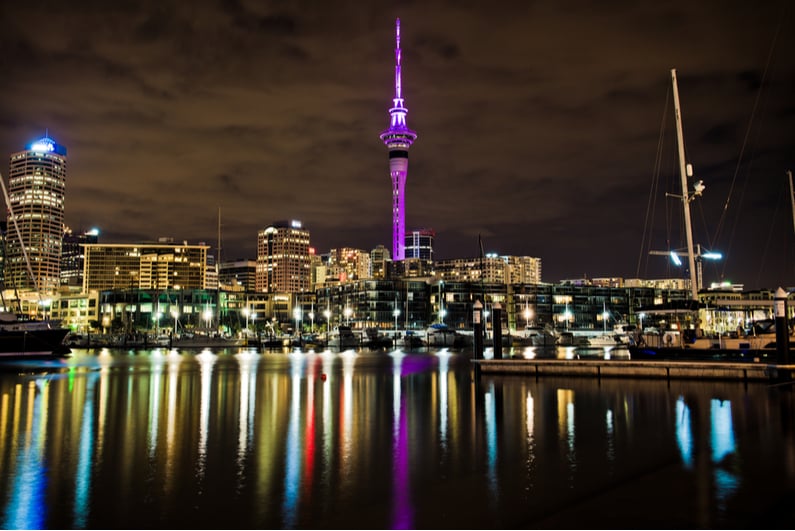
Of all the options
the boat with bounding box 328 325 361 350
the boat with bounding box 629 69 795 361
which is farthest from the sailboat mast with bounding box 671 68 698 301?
the boat with bounding box 328 325 361 350

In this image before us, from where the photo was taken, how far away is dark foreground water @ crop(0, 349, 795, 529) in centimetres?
1433

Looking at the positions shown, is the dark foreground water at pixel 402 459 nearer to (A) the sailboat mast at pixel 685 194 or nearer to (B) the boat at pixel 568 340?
(A) the sailboat mast at pixel 685 194

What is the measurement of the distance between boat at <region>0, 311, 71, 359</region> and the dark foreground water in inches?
1794

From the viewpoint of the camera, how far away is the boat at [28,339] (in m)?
77.2

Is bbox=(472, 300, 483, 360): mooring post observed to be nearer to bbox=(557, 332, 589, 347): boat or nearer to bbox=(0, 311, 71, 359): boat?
bbox=(0, 311, 71, 359): boat

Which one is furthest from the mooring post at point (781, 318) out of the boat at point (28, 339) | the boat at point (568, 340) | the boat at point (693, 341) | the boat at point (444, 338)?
the boat at point (568, 340)

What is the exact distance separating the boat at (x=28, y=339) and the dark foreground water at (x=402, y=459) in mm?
45572

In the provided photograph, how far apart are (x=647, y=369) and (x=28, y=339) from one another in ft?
230

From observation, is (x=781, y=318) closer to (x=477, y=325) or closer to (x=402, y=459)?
(x=477, y=325)

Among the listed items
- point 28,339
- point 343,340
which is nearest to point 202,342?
point 343,340

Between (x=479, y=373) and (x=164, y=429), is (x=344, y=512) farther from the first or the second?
(x=479, y=373)

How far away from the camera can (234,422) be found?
2689 centimetres

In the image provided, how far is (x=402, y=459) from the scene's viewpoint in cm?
2011

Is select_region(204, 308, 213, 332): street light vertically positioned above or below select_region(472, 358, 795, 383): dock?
above
